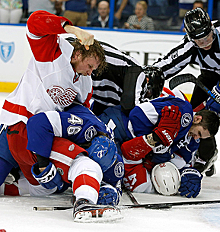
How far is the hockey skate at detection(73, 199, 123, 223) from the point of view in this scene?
162cm

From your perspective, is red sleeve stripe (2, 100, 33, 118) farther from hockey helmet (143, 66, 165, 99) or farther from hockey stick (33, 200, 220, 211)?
hockey helmet (143, 66, 165, 99)

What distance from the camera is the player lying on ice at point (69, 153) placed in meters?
1.85

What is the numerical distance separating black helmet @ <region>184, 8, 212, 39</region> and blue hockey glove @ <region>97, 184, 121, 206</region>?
142cm

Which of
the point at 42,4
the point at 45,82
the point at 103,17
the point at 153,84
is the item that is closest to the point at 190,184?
the point at 153,84

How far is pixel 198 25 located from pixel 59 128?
56.1 inches

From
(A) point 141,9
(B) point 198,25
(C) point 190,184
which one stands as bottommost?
(C) point 190,184

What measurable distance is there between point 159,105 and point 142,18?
151 inches

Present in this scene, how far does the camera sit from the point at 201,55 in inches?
125

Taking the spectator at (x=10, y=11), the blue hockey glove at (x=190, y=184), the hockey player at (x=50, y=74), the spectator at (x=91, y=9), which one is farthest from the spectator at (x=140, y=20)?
the hockey player at (x=50, y=74)

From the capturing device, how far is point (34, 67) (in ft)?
6.77

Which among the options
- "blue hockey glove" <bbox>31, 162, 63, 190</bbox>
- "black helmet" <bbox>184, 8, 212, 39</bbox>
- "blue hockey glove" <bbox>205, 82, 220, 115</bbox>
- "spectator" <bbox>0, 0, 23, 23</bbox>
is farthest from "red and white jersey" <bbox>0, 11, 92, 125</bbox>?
"spectator" <bbox>0, 0, 23, 23</bbox>

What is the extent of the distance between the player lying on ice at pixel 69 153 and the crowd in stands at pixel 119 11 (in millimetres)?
4217

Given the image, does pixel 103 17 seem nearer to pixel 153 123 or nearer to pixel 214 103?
pixel 214 103

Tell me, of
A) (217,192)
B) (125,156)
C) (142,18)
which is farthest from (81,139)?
(142,18)
